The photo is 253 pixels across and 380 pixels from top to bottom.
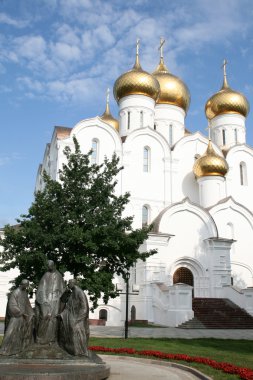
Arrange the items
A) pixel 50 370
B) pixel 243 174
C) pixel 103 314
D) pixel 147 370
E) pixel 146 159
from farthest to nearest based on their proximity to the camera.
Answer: pixel 243 174 < pixel 146 159 < pixel 103 314 < pixel 147 370 < pixel 50 370

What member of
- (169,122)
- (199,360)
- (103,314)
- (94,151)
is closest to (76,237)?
(199,360)

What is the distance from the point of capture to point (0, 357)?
6.81 meters

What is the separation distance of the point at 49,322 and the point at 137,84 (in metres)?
23.7

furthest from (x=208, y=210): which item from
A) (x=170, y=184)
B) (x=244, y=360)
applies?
(x=244, y=360)

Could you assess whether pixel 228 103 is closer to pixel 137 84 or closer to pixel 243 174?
pixel 243 174

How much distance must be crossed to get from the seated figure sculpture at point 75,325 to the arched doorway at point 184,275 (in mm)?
17097

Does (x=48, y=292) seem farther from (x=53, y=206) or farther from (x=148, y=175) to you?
(x=148, y=175)

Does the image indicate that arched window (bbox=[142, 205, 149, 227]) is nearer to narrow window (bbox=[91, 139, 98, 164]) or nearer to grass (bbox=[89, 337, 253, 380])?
narrow window (bbox=[91, 139, 98, 164])

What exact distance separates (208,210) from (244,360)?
16.2m

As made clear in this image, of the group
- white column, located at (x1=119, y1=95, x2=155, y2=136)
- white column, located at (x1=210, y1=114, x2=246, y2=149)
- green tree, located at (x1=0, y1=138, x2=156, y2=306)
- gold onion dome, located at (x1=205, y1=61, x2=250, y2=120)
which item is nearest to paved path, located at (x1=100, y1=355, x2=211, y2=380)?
green tree, located at (x1=0, y1=138, x2=156, y2=306)

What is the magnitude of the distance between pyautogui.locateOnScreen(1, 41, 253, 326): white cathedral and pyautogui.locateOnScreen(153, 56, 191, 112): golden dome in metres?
0.07

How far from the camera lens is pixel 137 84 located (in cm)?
2875

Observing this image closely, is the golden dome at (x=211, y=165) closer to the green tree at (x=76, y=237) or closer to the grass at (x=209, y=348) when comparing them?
the green tree at (x=76, y=237)

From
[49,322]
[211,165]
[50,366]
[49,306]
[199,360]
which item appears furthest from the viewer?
[211,165]
